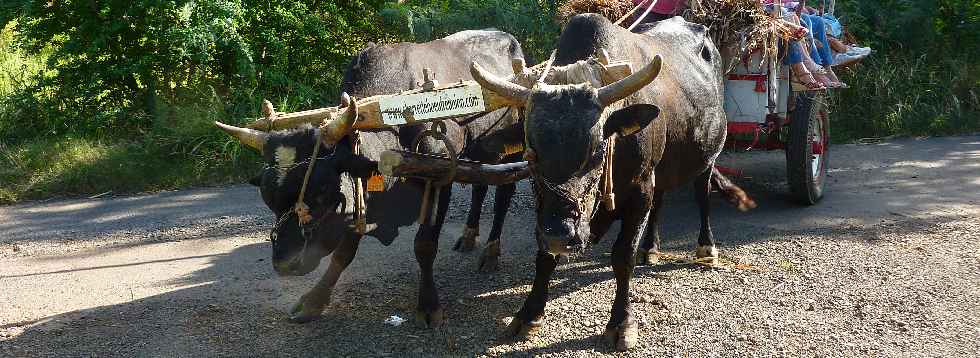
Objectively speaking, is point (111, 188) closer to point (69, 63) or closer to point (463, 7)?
point (69, 63)

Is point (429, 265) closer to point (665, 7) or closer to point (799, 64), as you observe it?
point (665, 7)

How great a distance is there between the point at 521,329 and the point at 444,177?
103 centimetres

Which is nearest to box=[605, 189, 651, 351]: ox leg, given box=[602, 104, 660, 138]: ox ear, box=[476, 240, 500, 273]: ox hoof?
box=[602, 104, 660, 138]: ox ear

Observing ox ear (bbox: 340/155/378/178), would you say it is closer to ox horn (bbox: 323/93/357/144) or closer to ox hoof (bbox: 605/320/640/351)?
ox horn (bbox: 323/93/357/144)

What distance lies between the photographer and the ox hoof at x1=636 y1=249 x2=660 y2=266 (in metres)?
6.41

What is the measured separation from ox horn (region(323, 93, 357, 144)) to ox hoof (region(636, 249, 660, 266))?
106 inches

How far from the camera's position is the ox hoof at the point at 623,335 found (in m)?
4.84

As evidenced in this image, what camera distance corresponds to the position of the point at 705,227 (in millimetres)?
6508

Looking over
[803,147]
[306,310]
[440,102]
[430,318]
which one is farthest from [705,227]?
[306,310]

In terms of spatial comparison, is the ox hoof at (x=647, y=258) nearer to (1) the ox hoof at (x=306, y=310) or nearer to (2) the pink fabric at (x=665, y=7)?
(2) the pink fabric at (x=665, y=7)

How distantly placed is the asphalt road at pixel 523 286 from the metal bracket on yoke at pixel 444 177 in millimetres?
706

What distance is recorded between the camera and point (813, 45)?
736cm

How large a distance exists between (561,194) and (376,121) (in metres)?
1.22

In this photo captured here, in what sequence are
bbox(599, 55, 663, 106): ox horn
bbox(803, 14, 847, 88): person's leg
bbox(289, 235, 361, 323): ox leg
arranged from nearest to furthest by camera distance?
bbox(599, 55, 663, 106): ox horn, bbox(289, 235, 361, 323): ox leg, bbox(803, 14, 847, 88): person's leg
